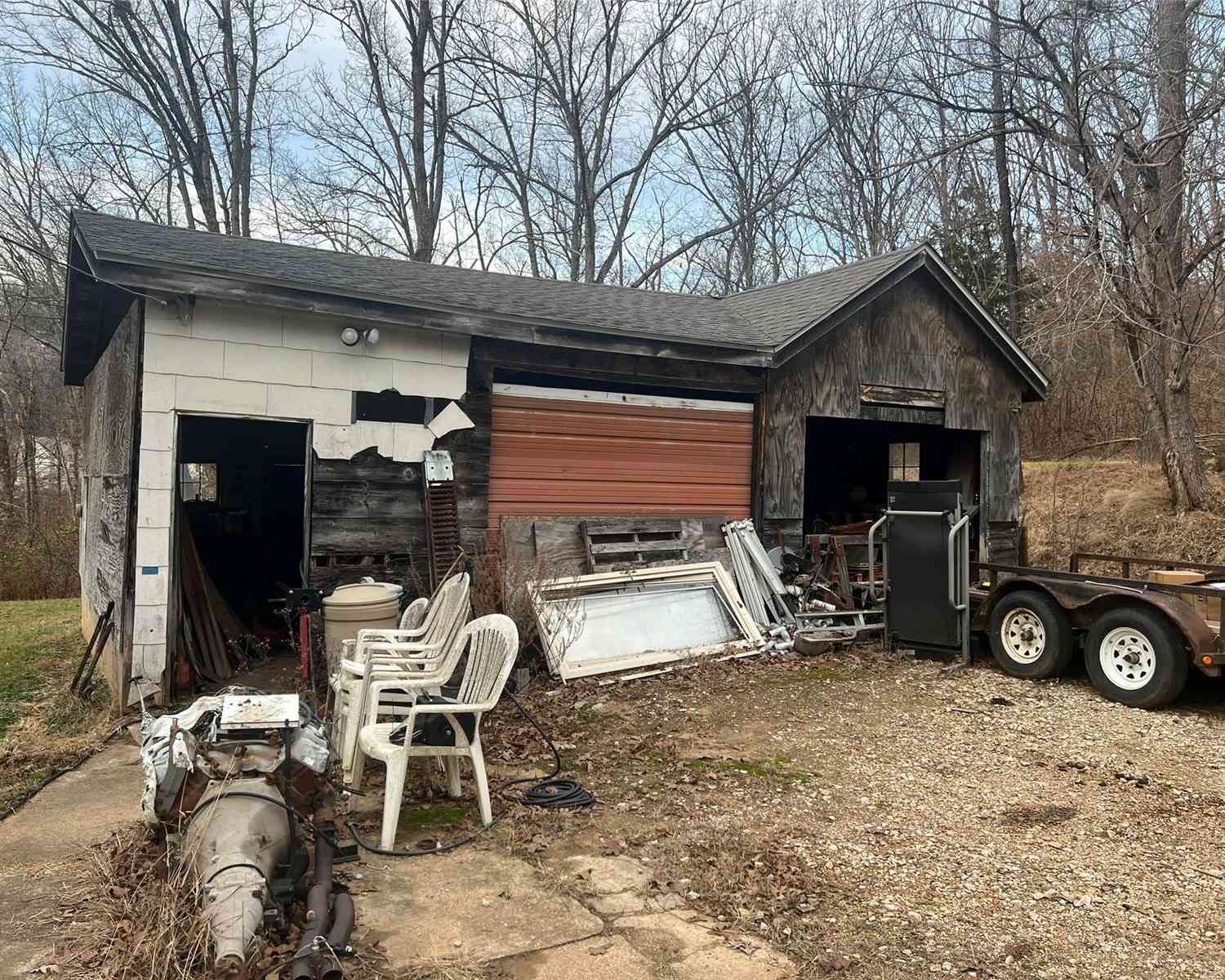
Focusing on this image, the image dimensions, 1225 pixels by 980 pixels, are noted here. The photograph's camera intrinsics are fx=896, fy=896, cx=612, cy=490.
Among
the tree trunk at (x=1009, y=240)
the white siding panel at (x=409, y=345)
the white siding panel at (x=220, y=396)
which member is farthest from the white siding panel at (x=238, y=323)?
the tree trunk at (x=1009, y=240)

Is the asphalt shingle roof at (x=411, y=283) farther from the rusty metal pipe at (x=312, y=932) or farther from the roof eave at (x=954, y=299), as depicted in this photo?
the rusty metal pipe at (x=312, y=932)

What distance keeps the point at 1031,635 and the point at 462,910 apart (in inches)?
226

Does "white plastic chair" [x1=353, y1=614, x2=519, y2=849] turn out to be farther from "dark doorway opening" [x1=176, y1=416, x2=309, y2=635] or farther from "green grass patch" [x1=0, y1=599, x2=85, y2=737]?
"dark doorway opening" [x1=176, y1=416, x2=309, y2=635]

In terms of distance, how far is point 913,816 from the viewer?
15.2 feet

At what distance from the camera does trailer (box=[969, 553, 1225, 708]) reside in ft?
20.9

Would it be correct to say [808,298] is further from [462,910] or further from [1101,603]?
[462,910]

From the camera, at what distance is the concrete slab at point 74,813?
4.14 meters

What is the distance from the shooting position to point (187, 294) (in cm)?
668

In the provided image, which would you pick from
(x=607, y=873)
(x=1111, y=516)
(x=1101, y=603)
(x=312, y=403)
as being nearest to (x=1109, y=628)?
(x=1101, y=603)

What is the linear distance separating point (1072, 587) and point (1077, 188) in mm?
7251

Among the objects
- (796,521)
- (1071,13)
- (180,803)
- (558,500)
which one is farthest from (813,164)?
(180,803)

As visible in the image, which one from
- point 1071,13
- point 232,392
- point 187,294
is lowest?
point 232,392

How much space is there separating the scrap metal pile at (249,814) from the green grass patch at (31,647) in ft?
12.9

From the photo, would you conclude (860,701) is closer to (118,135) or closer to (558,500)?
(558,500)
